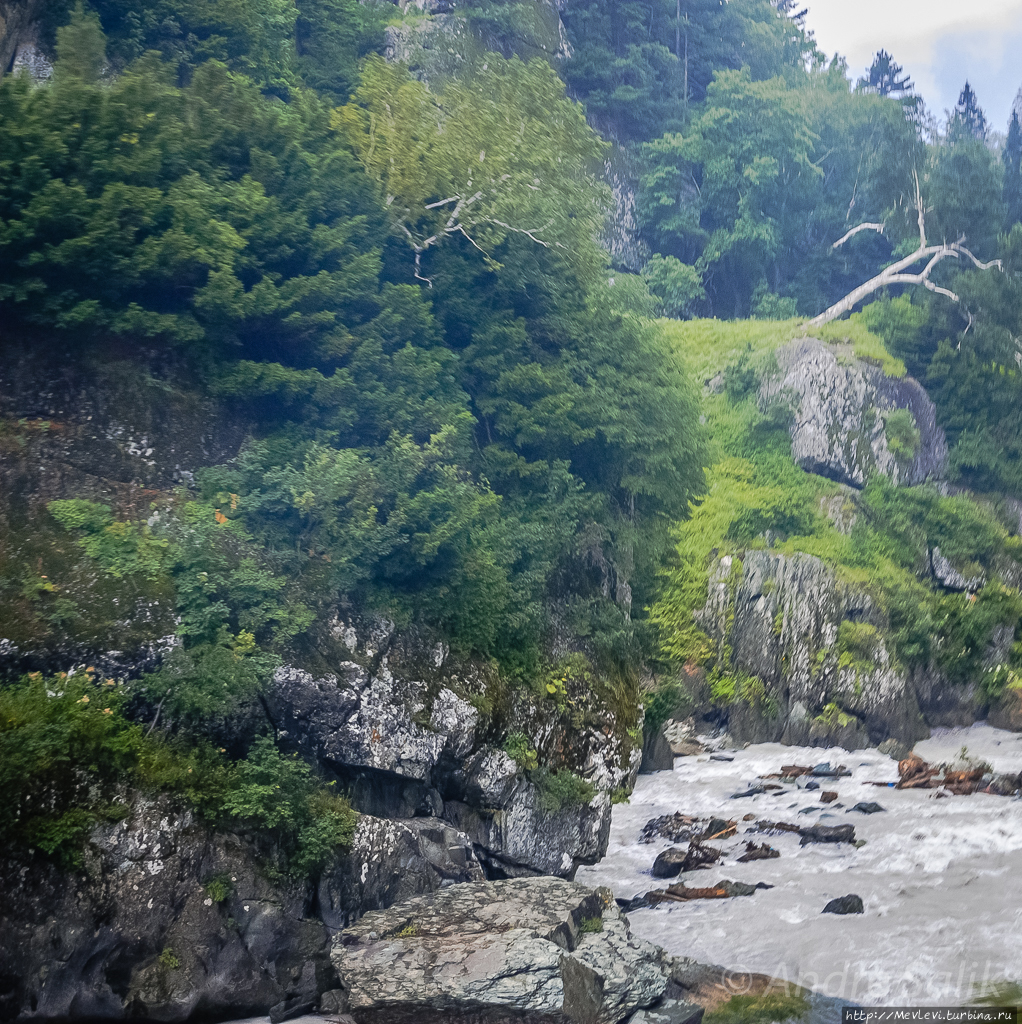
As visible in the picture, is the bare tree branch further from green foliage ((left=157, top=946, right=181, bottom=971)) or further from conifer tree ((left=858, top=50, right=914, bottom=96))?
green foliage ((left=157, top=946, right=181, bottom=971))

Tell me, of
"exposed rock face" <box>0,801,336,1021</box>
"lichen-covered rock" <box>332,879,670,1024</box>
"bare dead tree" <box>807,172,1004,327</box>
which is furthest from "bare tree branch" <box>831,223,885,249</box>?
"exposed rock face" <box>0,801,336,1021</box>

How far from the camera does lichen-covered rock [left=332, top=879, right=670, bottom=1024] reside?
9.71 metres

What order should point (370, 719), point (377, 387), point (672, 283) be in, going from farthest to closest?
1. point (672, 283)
2. point (377, 387)
3. point (370, 719)

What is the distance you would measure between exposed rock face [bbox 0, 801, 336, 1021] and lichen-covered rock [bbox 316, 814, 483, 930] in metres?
0.45

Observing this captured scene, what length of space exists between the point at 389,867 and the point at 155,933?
310cm

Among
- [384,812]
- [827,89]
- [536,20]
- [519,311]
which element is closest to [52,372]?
[384,812]

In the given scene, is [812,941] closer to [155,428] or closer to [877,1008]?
[877,1008]

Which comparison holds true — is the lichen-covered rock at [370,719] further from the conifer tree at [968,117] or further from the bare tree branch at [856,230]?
the conifer tree at [968,117]

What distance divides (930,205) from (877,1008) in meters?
31.3

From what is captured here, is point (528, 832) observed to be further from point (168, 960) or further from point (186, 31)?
point (186, 31)

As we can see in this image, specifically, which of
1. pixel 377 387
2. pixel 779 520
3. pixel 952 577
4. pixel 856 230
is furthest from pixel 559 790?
pixel 856 230

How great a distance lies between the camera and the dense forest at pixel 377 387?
37.9ft

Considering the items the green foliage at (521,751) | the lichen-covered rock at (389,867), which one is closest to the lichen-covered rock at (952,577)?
the green foliage at (521,751)

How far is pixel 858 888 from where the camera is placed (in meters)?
13.8
